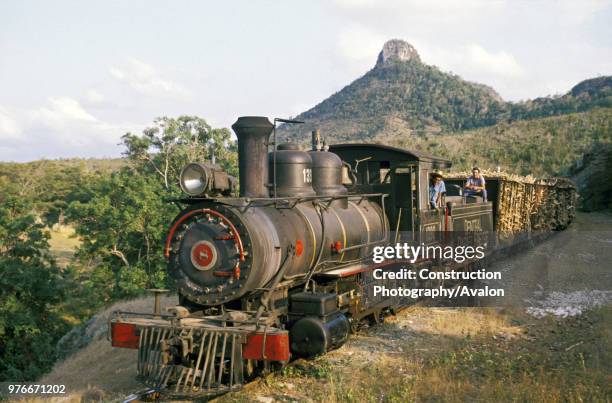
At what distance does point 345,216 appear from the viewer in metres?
9.27

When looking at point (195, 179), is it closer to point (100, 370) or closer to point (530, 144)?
point (100, 370)

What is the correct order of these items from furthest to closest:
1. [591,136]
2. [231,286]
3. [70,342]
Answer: [591,136]
[70,342]
[231,286]

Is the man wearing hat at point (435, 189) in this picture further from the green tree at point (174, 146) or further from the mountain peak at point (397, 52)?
the mountain peak at point (397, 52)

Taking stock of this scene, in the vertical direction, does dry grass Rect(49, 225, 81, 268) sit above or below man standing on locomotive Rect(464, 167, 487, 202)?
below

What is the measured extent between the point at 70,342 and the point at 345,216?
56.0 ft

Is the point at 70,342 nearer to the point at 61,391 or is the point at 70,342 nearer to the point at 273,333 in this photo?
the point at 61,391

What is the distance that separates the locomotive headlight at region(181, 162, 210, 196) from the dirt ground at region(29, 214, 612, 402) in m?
2.65

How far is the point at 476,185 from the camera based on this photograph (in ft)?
52.8

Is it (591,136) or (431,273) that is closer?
→ (431,273)

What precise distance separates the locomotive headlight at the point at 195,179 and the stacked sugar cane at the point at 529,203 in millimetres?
12053

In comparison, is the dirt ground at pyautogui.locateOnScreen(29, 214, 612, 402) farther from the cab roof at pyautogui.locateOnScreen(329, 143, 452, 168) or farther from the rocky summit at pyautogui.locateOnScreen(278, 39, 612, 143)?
the rocky summit at pyautogui.locateOnScreen(278, 39, 612, 143)

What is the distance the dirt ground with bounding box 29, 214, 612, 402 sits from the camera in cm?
722

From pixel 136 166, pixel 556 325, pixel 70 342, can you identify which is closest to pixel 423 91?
pixel 136 166

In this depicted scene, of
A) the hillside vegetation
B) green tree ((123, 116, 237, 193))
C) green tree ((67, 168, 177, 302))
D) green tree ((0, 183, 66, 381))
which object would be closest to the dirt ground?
green tree ((0, 183, 66, 381))
